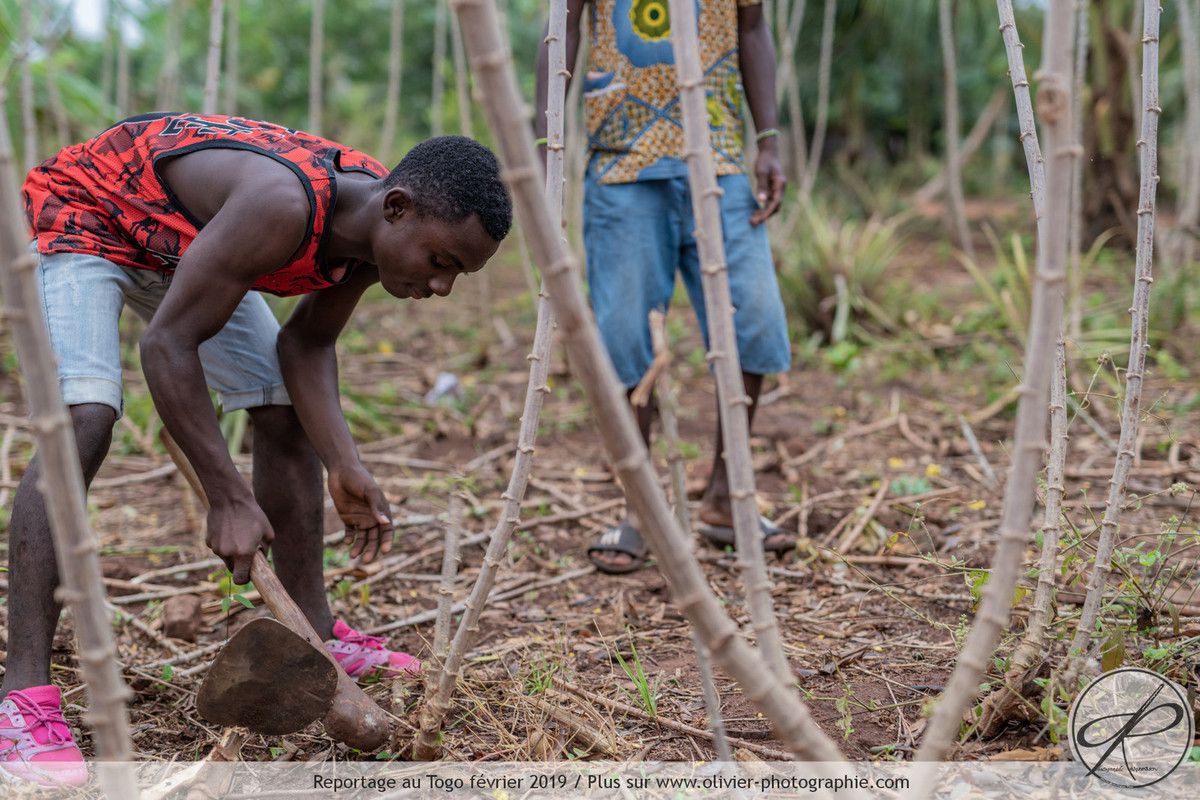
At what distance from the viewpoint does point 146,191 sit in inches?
63.9

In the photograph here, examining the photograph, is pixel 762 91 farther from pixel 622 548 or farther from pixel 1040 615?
pixel 1040 615

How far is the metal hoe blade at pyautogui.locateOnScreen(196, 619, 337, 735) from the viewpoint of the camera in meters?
1.33

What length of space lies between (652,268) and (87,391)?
1.32 metres

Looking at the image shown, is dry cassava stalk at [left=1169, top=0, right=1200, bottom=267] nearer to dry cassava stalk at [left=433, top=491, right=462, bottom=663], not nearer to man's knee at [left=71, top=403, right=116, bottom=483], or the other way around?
dry cassava stalk at [left=433, top=491, right=462, bottom=663]

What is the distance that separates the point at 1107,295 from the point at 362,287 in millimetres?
4508

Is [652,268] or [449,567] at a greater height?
[652,268]

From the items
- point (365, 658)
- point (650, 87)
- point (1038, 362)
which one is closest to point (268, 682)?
point (365, 658)

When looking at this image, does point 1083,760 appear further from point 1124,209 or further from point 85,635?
point 1124,209

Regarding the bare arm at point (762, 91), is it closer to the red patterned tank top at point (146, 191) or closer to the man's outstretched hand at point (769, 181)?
the man's outstretched hand at point (769, 181)

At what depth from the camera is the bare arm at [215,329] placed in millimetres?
1421

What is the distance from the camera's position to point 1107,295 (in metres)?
5.11

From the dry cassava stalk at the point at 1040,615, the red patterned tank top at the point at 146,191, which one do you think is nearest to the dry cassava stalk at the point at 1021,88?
the dry cassava stalk at the point at 1040,615

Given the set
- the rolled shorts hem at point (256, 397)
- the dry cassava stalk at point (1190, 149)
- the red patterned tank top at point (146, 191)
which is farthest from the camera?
the dry cassava stalk at point (1190, 149)

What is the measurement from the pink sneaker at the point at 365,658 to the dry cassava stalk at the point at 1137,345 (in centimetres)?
110
